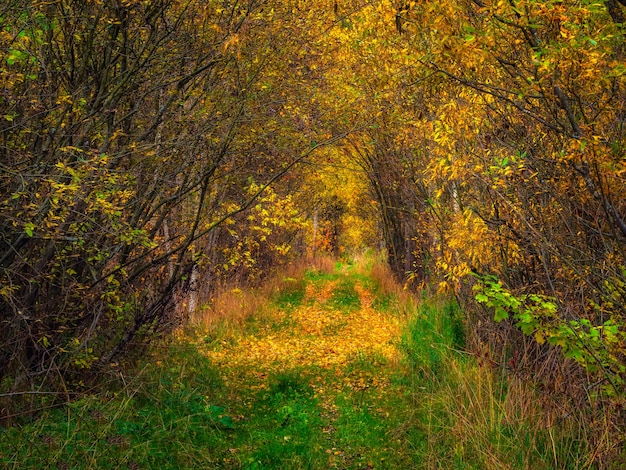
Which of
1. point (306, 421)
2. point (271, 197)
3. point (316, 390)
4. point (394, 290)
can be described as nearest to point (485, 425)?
point (306, 421)

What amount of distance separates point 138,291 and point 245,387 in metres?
2.05

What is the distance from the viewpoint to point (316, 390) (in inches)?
315

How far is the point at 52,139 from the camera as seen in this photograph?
5121mm

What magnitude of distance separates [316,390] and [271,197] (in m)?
3.24

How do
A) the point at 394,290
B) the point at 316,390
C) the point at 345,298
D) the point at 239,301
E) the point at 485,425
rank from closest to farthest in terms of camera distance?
the point at 485,425
the point at 316,390
the point at 239,301
the point at 394,290
the point at 345,298

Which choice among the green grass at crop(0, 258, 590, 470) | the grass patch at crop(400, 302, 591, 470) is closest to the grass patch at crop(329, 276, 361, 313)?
the green grass at crop(0, 258, 590, 470)

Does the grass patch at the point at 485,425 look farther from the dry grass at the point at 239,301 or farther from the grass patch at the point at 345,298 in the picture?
the grass patch at the point at 345,298

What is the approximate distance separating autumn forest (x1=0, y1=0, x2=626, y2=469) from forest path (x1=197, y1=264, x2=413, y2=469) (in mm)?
48

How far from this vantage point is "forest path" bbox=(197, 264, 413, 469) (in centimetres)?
580

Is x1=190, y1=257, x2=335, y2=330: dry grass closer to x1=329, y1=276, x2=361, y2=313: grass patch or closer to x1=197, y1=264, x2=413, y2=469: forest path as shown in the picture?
x1=197, y1=264, x2=413, y2=469: forest path

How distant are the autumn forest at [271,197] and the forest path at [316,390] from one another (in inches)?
1.9

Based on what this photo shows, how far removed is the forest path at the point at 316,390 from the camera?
228 inches

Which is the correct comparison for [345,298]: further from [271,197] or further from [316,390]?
[316,390]

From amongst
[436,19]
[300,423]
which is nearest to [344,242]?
[300,423]
